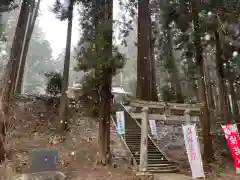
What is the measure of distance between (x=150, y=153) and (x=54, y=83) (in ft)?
23.0

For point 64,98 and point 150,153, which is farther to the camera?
point 64,98

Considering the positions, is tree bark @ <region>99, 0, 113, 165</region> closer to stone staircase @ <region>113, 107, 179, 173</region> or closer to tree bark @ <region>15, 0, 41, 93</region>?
stone staircase @ <region>113, 107, 179, 173</region>

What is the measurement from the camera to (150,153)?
11.3 meters

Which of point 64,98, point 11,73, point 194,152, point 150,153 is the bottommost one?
point 150,153

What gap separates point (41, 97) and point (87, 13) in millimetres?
5681

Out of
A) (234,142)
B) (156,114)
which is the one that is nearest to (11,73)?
(156,114)

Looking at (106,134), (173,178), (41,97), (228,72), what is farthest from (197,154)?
(41,97)

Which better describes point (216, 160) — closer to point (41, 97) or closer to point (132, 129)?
point (132, 129)

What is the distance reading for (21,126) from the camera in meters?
11.9

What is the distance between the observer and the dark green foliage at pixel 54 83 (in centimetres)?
1427

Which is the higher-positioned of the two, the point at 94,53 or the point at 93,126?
the point at 94,53

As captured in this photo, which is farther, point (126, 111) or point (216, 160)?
point (126, 111)

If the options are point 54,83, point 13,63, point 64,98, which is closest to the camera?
point 13,63

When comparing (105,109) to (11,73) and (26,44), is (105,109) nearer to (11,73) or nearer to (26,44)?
(11,73)
